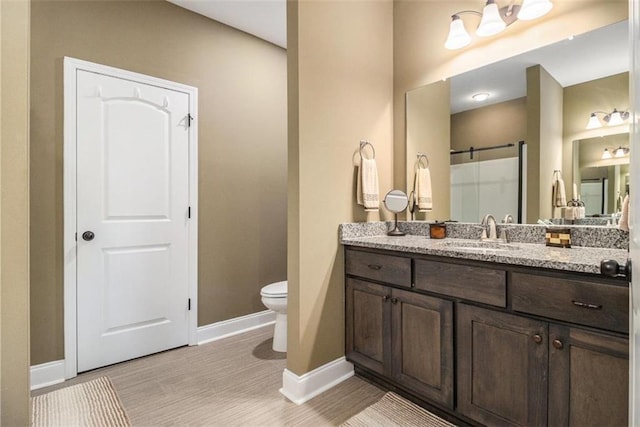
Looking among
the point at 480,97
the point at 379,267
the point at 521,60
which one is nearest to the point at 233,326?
the point at 379,267

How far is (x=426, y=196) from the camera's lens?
2.33m

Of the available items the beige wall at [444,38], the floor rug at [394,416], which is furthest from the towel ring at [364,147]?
the floor rug at [394,416]

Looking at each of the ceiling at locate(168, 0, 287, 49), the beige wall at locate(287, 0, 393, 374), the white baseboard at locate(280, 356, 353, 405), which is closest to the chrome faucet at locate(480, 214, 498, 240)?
the beige wall at locate(287, 0, 393, 374)

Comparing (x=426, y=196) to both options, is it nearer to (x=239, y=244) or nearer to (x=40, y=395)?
(x=239, y=244)

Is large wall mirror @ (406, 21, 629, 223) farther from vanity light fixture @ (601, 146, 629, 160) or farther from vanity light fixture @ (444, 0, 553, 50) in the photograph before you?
vanity light fixture @ (444, 0, 553, 50)

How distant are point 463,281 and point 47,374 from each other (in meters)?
2.59

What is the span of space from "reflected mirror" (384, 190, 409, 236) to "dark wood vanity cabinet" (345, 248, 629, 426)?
45 cm

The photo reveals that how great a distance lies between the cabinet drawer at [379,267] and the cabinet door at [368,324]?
0.20ft

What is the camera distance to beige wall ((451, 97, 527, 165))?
1.94 m

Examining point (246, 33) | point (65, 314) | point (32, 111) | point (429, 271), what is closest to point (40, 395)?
point (65, 314)

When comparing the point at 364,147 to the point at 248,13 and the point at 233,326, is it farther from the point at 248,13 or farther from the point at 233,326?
the point at 233,326

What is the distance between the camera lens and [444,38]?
2197 millimetres

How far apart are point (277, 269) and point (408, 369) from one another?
1795 millimetres

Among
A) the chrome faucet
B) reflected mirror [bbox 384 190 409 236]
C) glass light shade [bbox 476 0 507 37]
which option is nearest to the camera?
glass light shade [bbox 476 0 507 37]
